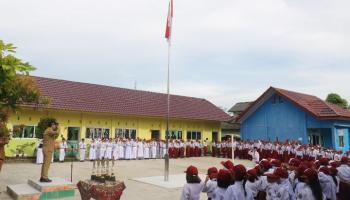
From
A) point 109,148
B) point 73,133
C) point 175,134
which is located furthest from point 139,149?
point 175,134

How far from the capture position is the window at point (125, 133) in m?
23.2

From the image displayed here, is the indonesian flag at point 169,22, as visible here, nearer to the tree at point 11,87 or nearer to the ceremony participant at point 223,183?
the tree at point 11,87

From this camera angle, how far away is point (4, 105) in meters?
8.72

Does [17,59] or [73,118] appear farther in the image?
[73,118]

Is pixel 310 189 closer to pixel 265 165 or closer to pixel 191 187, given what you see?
pixel 265 165

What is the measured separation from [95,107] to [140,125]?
4265mm

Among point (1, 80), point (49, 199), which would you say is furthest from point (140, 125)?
point (1, 80)

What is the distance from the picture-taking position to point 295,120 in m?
23.7

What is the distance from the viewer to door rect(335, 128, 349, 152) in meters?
22.0

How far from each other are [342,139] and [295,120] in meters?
3.43

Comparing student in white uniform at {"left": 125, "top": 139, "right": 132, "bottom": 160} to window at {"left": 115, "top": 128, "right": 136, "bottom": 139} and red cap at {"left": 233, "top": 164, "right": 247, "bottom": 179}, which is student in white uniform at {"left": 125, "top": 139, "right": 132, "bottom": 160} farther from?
red cap at {"left": 233, "top": 164, "right": 247, "bottom": 179}

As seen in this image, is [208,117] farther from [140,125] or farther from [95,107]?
[95,107]

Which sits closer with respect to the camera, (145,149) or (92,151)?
(92,151)

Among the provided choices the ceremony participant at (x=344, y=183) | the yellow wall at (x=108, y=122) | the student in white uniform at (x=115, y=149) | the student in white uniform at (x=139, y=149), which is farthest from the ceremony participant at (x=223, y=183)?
the student in white uniform at (x=139, y=149)
